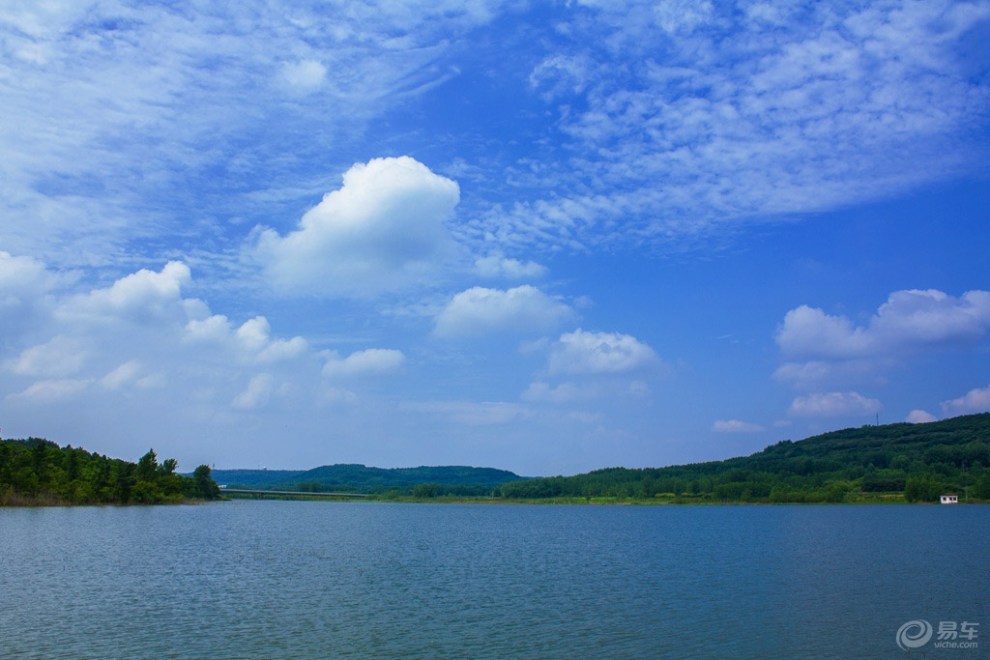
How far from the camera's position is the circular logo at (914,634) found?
31.4m

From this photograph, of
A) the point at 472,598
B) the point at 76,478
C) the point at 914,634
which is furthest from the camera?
the point at 76,478

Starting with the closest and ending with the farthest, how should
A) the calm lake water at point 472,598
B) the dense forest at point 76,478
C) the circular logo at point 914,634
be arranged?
the calm lake water at point 472,598 < the circular logo at point 914,634 < the dense forest at point 76,478

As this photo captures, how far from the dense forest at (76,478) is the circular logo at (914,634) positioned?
438 feet

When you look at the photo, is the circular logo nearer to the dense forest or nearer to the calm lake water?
the calm lake water

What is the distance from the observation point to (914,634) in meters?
33.5

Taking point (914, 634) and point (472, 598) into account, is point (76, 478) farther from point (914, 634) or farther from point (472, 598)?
point (914, 634)

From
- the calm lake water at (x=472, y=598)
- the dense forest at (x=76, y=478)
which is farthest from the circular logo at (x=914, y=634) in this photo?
the dense forest at (x=76, y=478)

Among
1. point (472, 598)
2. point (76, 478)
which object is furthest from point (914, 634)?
point (76, 478)

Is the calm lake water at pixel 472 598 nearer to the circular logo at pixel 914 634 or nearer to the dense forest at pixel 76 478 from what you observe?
the circular logo at pixel 914 634

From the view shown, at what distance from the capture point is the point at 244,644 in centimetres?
2992

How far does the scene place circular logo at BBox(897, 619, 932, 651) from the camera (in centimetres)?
3136

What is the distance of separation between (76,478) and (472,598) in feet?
436

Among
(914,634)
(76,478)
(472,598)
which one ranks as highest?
(76,478)

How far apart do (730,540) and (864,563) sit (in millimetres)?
28876
